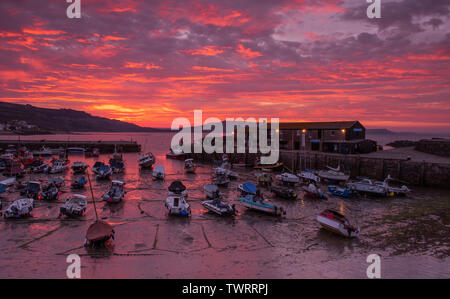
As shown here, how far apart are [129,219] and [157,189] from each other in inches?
518

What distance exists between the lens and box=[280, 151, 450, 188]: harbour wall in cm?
3703

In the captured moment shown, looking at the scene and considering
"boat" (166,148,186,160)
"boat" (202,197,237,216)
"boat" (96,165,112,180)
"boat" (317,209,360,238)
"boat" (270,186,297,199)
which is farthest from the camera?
"boat" (166,148,186,160)

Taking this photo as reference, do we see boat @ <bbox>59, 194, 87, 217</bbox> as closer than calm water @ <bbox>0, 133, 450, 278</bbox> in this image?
No

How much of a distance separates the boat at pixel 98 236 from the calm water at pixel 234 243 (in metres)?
0.62

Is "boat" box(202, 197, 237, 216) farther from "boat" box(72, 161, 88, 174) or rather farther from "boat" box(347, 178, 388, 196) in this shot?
"boat" box(72, 161, 88, 174)

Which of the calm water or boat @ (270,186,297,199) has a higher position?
boat @ (270,186,297,199)

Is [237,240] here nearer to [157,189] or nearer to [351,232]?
[351,232]

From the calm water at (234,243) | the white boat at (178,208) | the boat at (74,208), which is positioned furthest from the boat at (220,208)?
the boat at (74,208)

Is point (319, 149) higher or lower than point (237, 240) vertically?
higher

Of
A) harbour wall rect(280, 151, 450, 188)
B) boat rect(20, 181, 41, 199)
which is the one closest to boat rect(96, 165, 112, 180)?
boat rect(20, 181, 41, 199)

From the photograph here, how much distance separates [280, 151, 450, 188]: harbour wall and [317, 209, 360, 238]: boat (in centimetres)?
2527

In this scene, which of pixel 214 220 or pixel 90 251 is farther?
pixel 214 220

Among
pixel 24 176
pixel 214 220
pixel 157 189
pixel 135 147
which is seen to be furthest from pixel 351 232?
pixel 135 147
